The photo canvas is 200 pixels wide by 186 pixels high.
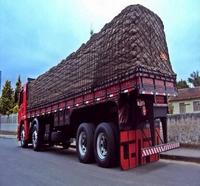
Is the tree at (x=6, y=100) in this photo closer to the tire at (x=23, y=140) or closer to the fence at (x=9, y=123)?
the fence at (x=9, y=123)

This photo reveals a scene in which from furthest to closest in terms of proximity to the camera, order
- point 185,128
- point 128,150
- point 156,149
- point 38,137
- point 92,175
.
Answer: point 38,137
point 185,128
point 156,149
point 128,150
point 92,175

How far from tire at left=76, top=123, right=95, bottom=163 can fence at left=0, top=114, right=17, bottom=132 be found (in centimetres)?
2503

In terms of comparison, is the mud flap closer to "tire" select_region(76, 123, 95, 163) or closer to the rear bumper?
the rear bumper

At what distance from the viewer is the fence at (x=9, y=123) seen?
36.6m

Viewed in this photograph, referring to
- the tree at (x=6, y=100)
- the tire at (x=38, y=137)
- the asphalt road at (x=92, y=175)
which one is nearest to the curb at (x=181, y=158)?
the asphalt road at (x=92, y=175)

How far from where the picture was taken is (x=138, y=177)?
8.73 meters

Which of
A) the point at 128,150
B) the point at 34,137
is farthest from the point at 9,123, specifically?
the point at 128,150

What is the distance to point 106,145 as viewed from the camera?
1047 centimetres

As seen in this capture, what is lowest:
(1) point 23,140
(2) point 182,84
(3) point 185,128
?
(1) point 23,140

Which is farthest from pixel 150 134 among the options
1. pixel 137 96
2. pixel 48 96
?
pixel 48 96

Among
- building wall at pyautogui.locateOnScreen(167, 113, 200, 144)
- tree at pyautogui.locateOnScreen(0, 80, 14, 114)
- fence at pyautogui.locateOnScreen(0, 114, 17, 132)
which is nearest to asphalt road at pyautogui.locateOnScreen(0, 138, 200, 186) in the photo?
building wall at pyautogui.locateOnScreen(167, 113, 200, 144)

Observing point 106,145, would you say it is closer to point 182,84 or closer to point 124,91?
point 124,91

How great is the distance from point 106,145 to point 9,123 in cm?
2945

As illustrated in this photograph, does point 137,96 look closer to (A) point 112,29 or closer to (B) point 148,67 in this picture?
(B) point 148,67
